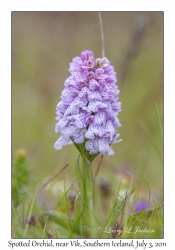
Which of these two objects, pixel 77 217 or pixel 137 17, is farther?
pixel 137 17

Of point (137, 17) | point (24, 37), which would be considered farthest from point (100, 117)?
point (24, 37)

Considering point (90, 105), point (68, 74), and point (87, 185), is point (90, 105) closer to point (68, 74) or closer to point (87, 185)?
point (87, 185)

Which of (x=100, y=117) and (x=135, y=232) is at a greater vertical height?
(x=100, y=117)

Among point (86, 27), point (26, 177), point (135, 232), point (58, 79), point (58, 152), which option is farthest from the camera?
point (86, 27)

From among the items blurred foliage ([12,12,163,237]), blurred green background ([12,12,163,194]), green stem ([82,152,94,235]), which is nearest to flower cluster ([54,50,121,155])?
green stem ([82,152,94,235])

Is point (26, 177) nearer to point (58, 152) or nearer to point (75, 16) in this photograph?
point (58, 152)
